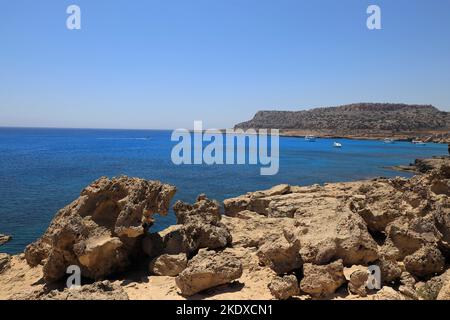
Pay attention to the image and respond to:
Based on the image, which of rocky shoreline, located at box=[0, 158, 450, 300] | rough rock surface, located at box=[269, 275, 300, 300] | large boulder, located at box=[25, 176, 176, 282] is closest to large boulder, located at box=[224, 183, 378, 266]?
rocky shoreline, located at box=[0, 158, 450, 300]

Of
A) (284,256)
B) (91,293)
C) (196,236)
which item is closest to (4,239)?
(196,236)

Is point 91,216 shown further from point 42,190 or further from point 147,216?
point 42,190

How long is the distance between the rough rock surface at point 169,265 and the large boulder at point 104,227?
1.16 metres

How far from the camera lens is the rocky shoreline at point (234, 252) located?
371 inches

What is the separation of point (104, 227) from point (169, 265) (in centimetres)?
277

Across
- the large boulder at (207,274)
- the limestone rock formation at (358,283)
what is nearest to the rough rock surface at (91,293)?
the large boulder at (207,274)

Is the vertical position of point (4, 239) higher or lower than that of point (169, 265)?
lower

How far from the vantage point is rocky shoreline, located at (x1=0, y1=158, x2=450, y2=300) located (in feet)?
30.9

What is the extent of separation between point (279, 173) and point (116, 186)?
4211 centimetres

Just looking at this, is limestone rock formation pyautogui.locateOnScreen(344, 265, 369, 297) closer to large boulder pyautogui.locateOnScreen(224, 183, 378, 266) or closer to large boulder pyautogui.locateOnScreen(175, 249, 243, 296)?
large boulder pyautogui.locateOnScreen(224, 183, 378, 266)

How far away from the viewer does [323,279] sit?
9250 millimetres

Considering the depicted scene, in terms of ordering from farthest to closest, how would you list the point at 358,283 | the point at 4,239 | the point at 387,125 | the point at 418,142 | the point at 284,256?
the point at 387,125 → the point at 418,142 → the point at 4,239 → the point at 284,256 → the point at 358,283

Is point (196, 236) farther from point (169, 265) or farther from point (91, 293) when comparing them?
point (91, 293)

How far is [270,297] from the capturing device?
9.53 metres
